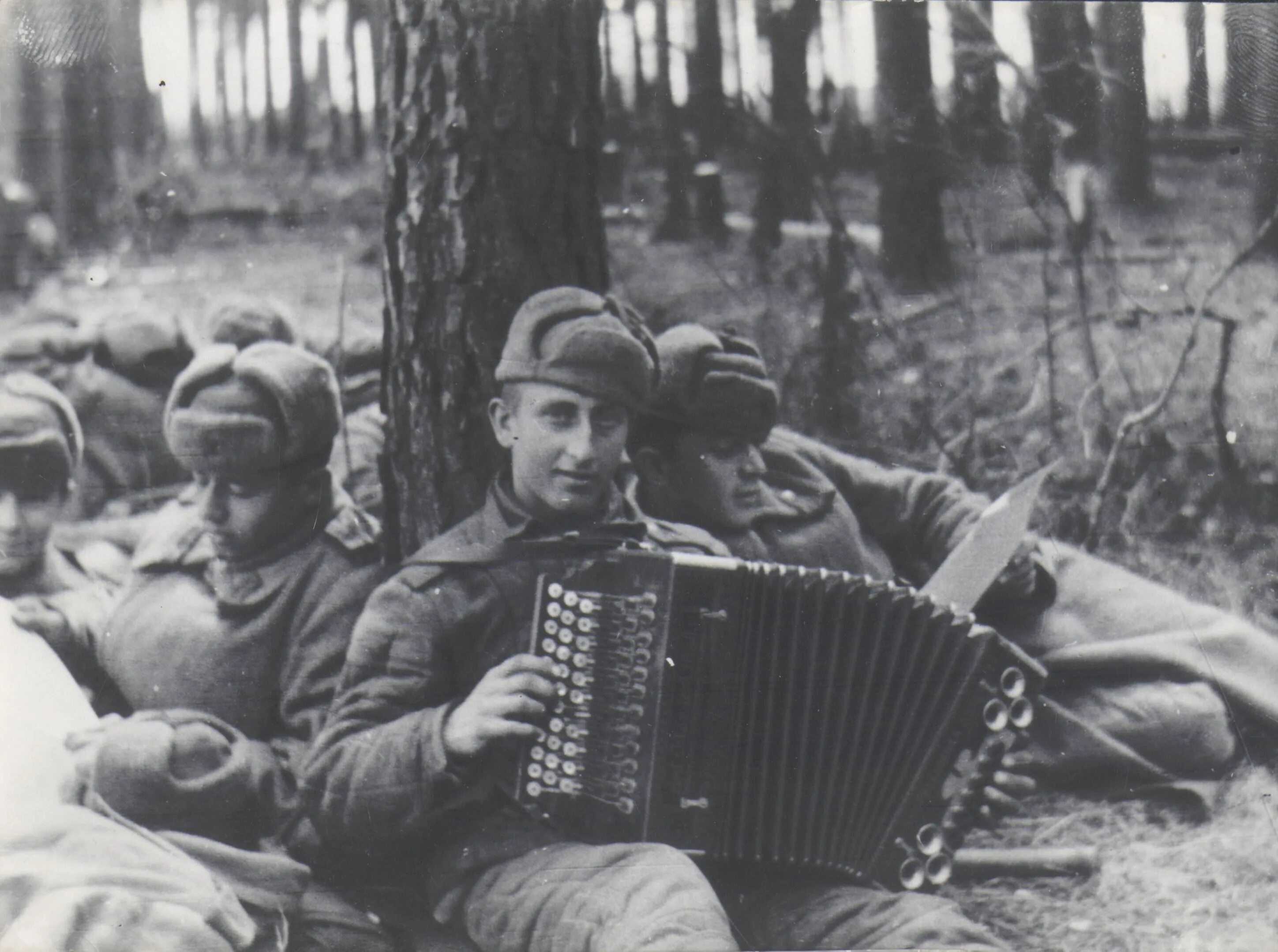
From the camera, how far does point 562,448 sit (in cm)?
336

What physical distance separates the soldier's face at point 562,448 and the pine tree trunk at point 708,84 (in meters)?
0.78

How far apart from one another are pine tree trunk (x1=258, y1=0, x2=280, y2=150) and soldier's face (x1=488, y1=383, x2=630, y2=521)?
3.12 ft

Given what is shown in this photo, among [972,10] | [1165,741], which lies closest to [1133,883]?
[1165,741]

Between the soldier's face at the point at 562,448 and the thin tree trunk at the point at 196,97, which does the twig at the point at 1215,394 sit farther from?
the thin tree trunk at the point at 196,97

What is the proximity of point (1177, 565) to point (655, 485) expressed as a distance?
4.82 ft

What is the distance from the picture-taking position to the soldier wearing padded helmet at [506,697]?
3227 mm

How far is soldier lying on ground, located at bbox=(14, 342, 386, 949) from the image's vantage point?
11.2ft

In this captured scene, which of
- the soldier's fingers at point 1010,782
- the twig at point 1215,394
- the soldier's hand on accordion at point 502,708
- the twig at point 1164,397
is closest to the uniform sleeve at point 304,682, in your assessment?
the soldier's hand on accordion at point 502,708

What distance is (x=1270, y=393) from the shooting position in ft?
12.7

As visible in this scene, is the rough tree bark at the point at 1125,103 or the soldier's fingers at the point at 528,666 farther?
the rough tree bark at the point at 1125,103

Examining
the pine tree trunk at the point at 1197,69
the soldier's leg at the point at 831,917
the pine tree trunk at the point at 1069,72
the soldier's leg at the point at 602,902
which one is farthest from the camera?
the pine tree trunk at the point at 1197,69

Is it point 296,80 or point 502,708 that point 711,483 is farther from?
point 296,80

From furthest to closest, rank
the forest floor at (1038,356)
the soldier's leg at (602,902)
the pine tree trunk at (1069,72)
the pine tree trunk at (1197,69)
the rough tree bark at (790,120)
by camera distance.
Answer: the pine tree trunk at (1197,69) → the pine tree trunk at (1069,72) → the rough tree bark at (790,120) → the forest floor at (1038,356) → the soldier's leg at (602,902)

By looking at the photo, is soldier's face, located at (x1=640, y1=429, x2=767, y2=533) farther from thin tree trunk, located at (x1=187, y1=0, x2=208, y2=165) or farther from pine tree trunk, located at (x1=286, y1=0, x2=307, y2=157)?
thin tree trunk, located at (x1=187, y1=0, x2=208, y2=165)
